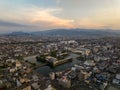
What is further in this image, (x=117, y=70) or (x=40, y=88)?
(x=117, y=70)

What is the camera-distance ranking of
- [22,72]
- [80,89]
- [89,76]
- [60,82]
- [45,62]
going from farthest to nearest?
[45,62]
[22,72]
[89,76]
[60,82]
[80,89]

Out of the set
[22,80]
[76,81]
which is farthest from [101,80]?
[22,80]

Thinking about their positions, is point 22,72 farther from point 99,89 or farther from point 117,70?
point 117,70

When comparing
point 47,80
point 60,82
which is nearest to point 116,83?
point 60,82

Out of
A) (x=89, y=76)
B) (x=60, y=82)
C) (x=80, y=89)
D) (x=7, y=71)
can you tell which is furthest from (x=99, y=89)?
(x=7, y=71)

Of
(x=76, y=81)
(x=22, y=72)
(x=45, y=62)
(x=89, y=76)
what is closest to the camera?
(x=76, y=81)

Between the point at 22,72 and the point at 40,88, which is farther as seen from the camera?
the point at 22,72

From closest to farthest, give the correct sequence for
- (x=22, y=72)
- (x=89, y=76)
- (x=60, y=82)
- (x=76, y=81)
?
(x=60, y=82) < (x=76, y=81) < (x=89, y=76) < (x=22, y=72)

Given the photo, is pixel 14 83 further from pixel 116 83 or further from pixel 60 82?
pixel 116 83

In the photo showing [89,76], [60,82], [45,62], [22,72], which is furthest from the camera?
[45,62]
